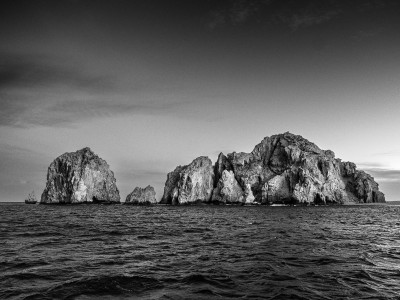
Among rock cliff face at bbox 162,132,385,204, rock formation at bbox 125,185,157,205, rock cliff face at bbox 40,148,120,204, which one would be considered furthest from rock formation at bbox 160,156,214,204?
rock cliff face at bbox 40,148,120,204

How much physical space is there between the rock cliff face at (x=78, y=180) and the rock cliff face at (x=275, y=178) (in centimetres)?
3886

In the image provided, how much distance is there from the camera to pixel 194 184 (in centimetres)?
15400

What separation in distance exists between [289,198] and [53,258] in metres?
140

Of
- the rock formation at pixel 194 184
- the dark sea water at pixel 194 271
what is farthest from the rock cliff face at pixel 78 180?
the dark sea water at pixel 194 271

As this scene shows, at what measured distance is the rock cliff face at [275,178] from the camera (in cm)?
14450

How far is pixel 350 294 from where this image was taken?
367 inches

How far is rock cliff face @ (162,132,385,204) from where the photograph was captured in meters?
144

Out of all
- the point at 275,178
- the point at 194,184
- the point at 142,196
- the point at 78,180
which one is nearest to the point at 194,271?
the point at 275,178

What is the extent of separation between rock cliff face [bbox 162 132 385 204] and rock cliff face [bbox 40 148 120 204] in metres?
38.9

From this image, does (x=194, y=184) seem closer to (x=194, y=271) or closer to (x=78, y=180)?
(x=78, y=180)

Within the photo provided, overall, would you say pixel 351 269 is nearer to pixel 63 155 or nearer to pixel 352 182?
pixel 63 155

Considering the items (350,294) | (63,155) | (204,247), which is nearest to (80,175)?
(63,155)

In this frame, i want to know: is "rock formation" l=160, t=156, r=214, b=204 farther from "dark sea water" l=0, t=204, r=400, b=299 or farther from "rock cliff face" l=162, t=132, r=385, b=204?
"dark sea water" l=0, t=204, r=400, b=299

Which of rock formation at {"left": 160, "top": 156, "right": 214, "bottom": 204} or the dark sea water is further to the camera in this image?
rock formation at {"left": 160, "top": 156, "right": 214, "bottom": 204}
